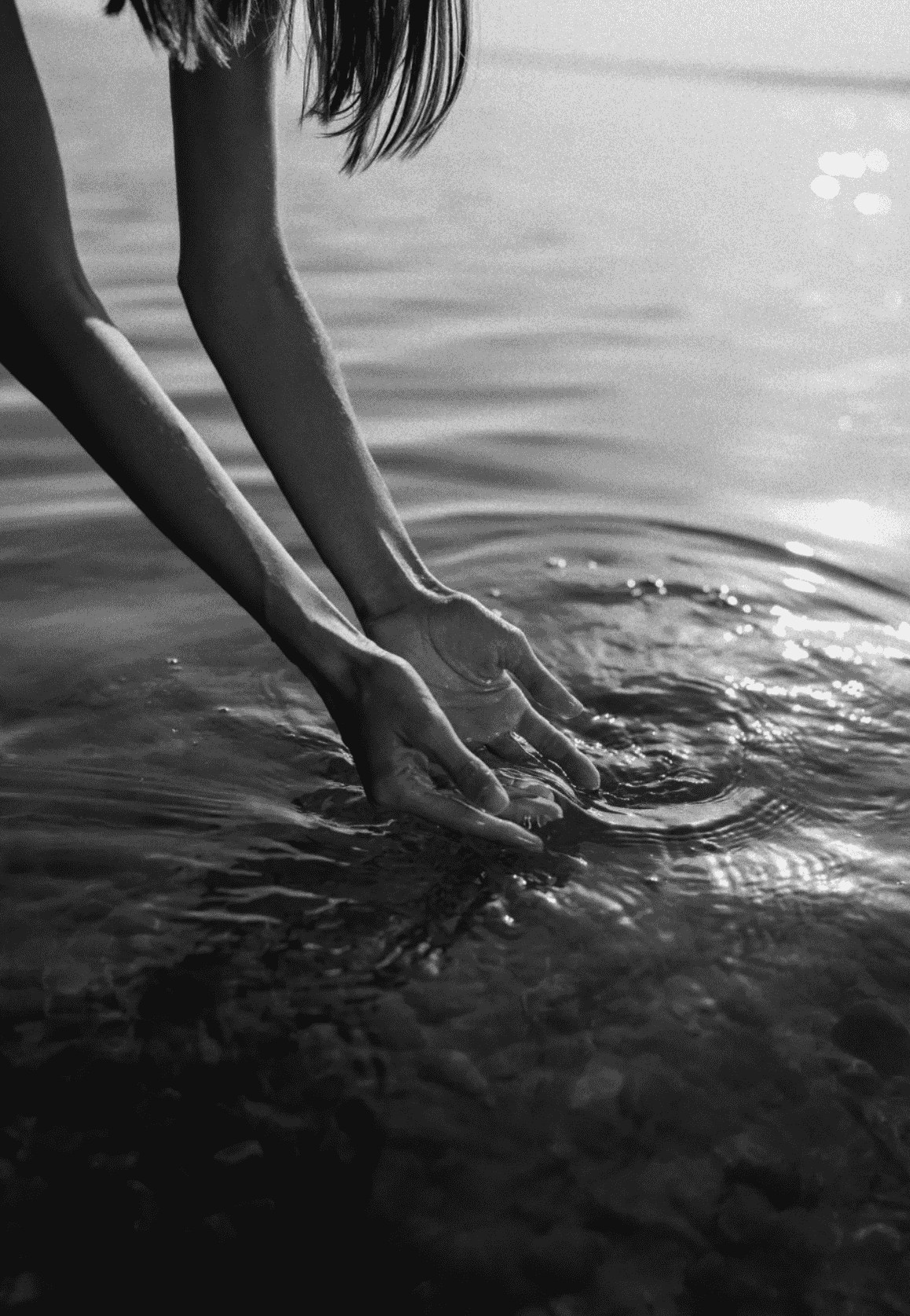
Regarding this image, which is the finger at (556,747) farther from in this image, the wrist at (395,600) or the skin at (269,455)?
the wrist at (395,600)

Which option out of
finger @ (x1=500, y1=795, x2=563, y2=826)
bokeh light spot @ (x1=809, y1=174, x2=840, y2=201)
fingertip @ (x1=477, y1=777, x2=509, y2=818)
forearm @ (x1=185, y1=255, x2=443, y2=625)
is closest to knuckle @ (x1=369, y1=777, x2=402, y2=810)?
fingertip @ (x1=477, y1=777, x2=509, y2=818)

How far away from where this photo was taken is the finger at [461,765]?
1862 millimetres

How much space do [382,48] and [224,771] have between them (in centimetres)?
124

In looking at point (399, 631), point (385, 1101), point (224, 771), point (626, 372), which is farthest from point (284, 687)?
point (626, 372)

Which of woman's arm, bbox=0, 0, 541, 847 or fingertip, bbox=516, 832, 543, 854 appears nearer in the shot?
woman's arm, bbox=0, 0, 541, 847

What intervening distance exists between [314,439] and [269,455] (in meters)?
0.09

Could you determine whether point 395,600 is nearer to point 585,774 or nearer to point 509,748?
→ point 509,748

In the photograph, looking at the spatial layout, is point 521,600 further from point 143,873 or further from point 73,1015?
point 73,1015

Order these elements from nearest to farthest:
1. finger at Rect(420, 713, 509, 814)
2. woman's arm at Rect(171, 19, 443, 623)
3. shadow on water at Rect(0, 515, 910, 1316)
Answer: shadow on water at Rect(0, 515, 910, 1316), finger at Rect(420, 713, 509, 814), woman's arm at Rect(171, 19, 443, 623)

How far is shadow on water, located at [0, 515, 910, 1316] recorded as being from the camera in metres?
1.59

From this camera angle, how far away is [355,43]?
5.90 feet

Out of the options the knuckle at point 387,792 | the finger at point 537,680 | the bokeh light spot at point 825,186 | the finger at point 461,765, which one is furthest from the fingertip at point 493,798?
the bokeh light spot at point 825,186

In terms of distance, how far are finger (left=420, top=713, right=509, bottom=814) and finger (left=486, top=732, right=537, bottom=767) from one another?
0.33 meters

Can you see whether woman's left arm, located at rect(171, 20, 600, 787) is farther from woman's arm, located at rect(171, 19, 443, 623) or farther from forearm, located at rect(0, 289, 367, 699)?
forearm, located at rect(0, 289, 367, 699)
